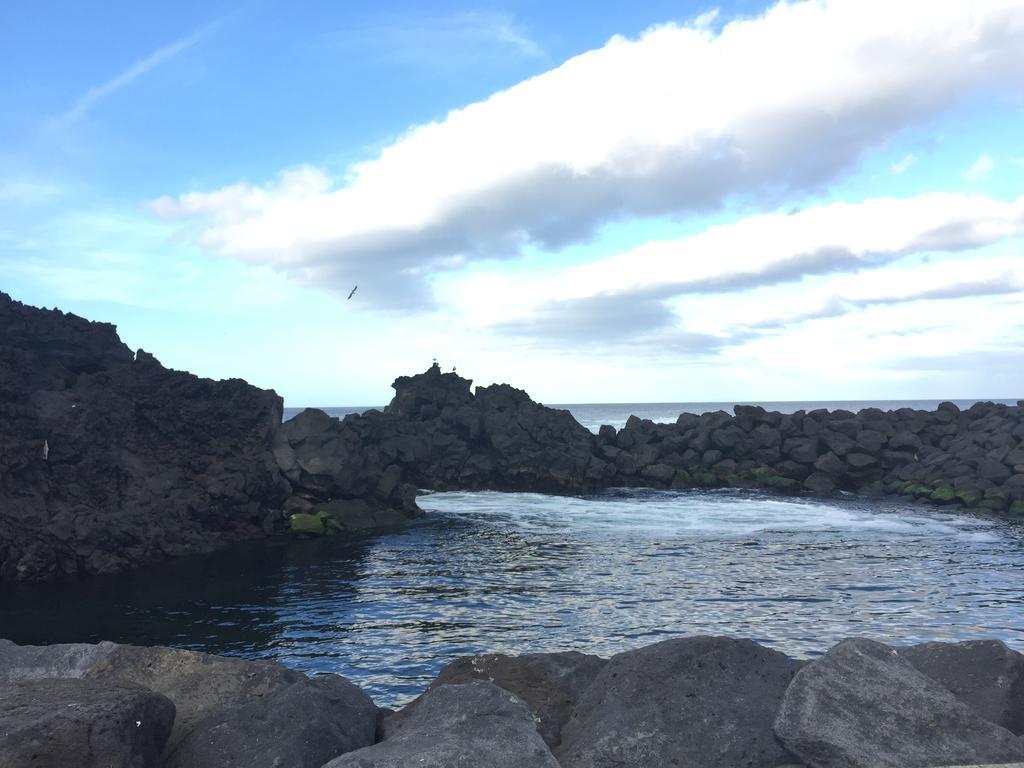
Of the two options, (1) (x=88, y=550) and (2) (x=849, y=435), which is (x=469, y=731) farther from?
(2) (x=849, y=435)

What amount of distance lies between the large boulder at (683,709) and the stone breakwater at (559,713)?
2 cm

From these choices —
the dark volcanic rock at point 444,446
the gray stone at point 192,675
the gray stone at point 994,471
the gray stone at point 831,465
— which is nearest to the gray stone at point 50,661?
the gray stone at point 192,675

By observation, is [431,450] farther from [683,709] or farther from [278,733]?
[683,709]

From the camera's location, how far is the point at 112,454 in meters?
34.2

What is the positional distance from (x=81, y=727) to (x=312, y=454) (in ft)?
110

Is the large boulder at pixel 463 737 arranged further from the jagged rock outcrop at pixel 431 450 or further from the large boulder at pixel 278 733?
the jagged rock outcrop at pixel 431 450

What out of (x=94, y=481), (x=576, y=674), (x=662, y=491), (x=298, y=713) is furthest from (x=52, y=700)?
(x=662, y=491)

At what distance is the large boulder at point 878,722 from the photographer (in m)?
7.16

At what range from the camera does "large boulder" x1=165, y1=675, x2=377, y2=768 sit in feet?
27.1

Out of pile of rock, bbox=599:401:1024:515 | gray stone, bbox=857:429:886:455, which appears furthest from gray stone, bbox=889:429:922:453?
gray stone, bbox=857:429:886:455

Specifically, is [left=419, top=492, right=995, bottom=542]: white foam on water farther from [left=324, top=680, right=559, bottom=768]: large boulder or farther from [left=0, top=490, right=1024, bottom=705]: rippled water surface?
[left=324, top=680, right=559, bottom=768]: large boulder

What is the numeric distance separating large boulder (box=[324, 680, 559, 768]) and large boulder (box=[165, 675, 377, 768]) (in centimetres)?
78

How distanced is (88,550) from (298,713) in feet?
80.1

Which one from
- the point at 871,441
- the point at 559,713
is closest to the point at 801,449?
the point at 871,441
